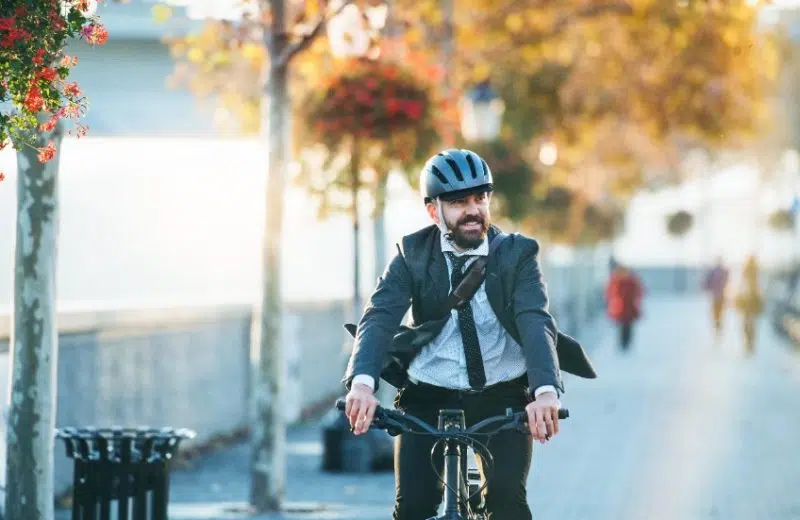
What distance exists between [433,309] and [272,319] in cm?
595

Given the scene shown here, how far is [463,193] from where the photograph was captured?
5770 millimetres

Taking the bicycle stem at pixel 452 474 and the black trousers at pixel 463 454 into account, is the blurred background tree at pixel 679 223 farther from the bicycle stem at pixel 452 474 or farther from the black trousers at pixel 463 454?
the bicycle stem at pixel 452 474

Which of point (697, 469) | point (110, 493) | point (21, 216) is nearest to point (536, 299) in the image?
point (110, 493)

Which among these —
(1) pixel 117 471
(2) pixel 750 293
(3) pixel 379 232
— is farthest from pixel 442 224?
(2) pixel 750 293

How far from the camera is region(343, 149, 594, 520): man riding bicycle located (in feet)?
18.9

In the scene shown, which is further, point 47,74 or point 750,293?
point 750,293

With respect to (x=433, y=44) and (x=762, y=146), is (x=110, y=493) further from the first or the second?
(x=762, y=146)

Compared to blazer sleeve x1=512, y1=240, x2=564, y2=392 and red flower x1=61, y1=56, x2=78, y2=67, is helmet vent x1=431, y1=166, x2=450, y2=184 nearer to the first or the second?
blazer sleeve x1=512, y1=240, x2=564, y2=392

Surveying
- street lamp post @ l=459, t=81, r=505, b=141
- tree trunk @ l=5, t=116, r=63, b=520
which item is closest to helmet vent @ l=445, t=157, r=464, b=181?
tree trunk @ l=5, t=116, r=63, b=520

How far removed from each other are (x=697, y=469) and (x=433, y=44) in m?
8.50

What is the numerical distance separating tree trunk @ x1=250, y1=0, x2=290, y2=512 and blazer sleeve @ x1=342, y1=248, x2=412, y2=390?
5729 mm

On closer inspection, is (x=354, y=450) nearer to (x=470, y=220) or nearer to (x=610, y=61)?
(x=470, y=220)

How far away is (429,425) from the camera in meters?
5.59

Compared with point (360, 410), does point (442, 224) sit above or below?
above
